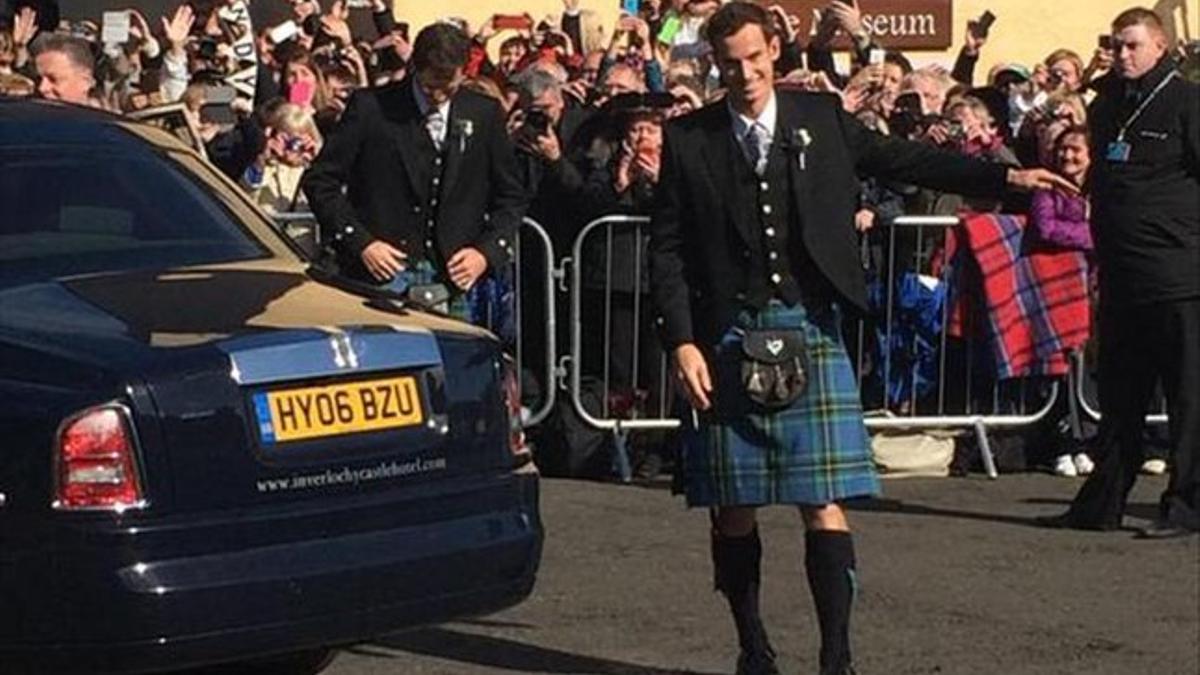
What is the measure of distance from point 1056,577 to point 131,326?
4.40 m

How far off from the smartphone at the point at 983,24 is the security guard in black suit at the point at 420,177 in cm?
1082

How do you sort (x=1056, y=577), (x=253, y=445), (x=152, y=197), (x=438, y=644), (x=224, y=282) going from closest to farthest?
(x=253, y=445), (x=224, y=282), (x=152, y=197), (x=438, y=644), (x=1056, y=577)

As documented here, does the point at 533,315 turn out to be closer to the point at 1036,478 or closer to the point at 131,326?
the point at 1036,478

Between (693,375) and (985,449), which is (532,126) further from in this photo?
(693,375)

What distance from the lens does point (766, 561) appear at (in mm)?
10133

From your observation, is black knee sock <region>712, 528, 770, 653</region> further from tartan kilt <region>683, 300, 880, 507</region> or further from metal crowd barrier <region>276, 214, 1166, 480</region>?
metal crowd barrier <region>276, 214, 1166, 480</region>

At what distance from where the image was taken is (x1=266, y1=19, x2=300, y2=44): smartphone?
52.7 feet

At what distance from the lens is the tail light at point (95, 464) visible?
6387mm

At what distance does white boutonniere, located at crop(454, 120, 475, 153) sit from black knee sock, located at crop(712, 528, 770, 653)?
1.80m

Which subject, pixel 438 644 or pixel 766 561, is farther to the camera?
pixel 766 561

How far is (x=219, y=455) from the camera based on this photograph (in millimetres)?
6555

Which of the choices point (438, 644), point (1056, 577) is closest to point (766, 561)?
point (1056, 577)

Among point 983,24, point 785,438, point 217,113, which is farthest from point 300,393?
point 983,24

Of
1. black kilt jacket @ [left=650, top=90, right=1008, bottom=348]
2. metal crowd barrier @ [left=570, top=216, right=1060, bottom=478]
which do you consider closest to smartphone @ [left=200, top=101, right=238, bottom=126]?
metal crowd barrier @ [left=570, top=216, right=1060, bottom=478]
